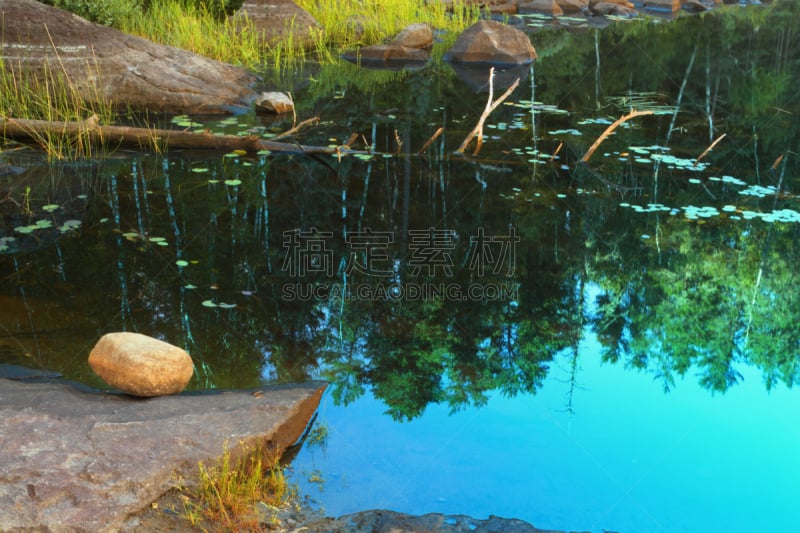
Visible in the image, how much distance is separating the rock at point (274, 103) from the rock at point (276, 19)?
353cm

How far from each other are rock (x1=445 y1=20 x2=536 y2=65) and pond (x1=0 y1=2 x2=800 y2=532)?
13.9ft

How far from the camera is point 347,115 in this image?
979cm

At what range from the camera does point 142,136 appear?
8.06 meters

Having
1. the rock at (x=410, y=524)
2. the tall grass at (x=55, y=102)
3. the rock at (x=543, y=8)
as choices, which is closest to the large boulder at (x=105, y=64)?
the tall grass at (x=55, y=102)

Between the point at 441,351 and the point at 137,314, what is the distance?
6.28ft

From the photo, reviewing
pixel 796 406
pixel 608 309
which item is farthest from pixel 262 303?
pixel 796 406

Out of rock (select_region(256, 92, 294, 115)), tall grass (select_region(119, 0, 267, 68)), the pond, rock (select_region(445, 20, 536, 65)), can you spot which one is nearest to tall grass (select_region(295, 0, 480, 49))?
rock (select_region(445, 20, 536, 65))

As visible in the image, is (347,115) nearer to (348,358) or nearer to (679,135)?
(679,135)

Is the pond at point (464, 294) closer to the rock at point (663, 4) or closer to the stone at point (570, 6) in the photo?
the stone at point (570, 6)

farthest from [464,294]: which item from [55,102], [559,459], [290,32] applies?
[290,32]

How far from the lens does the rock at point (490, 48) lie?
13.4m

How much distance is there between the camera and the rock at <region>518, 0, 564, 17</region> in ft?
62.8

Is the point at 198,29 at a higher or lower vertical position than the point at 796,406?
higher

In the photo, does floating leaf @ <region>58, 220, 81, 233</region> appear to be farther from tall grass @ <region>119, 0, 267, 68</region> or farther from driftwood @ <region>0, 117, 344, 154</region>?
tall grass @ <region>119, 0, 267, 68</region>
